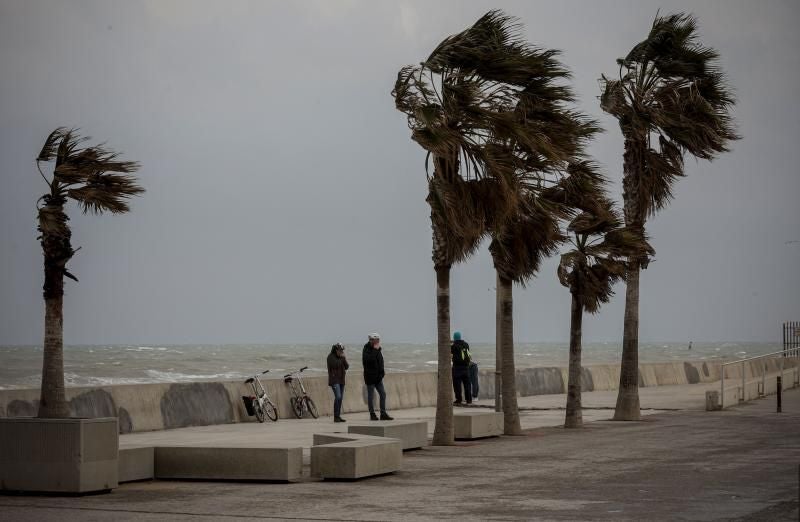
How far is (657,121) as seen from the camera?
27.6 meters

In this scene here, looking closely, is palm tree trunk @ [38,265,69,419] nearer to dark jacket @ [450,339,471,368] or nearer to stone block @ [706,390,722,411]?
dark jacket @ [450,339,471,368]

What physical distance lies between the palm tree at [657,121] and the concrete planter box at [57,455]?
52.9ft

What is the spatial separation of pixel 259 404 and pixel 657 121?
36.1 feet

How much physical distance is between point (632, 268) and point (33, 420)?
16959 millimetres

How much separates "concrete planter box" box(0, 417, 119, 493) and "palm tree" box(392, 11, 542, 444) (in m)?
7.97

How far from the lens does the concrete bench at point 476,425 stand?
21766mm

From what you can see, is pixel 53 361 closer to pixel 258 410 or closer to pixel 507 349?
pixel 507 349

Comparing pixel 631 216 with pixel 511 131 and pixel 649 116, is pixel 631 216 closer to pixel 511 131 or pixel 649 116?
pixel 649 116

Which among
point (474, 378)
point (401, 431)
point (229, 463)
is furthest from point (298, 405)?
point (229, 463)

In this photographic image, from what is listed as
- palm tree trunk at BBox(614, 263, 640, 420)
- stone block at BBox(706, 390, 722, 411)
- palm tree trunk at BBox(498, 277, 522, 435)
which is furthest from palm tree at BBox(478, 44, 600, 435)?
stone block at BBox(706, 390, 722, 411)

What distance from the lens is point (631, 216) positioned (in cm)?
2830

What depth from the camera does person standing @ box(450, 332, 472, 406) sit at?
32.2m

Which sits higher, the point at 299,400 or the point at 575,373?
the point at 575,373

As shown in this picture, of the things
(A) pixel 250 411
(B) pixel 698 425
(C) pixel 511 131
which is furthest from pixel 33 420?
(B) pixel 698 425
